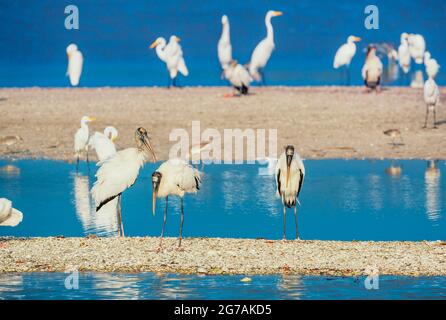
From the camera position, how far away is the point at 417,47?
100 feet

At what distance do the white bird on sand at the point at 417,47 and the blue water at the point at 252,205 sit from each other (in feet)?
41.4

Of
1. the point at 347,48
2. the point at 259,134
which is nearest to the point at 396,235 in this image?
the point at 259,134

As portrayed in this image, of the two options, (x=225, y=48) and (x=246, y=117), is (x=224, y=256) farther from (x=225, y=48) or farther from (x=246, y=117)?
(x=225, y=48)

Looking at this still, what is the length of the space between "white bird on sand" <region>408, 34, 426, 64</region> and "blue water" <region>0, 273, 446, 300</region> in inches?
836

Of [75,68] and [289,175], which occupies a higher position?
[75,68]

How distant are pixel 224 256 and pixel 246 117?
1213 cm

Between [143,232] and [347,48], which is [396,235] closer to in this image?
[143,232]

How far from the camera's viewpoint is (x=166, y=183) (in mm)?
11219

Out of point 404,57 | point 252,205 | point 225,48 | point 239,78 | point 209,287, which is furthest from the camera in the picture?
point 404,57

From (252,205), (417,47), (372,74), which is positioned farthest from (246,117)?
(417,47)

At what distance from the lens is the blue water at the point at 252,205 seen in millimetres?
12641

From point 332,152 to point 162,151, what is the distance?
2853 mm

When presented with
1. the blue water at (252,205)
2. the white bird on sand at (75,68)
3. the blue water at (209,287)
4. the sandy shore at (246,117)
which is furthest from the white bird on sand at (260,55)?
the blue water at (209,287)

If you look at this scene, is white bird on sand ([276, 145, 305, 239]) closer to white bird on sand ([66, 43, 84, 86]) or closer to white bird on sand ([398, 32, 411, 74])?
white bird on sand ([66, 43, 84, 86])
